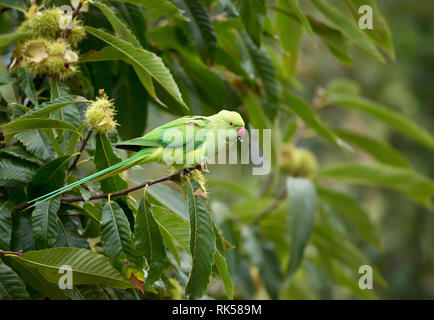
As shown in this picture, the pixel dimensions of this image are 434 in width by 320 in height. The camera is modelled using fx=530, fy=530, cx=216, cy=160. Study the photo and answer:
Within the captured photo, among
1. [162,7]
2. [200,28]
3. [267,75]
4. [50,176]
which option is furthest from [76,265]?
[267,75]

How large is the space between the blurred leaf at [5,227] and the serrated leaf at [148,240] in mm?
359

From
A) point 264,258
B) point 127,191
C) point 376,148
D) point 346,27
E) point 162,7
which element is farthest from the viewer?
point 376,148

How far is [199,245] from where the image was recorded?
1207 millimetres

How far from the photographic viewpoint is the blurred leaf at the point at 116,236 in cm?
127

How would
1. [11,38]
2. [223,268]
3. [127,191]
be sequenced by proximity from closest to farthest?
[127,191] → [223,268] → [11,38]

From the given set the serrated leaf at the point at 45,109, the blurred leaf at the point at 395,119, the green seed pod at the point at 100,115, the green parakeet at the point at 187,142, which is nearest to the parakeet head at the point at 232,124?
the green parakeet at the point at 187,142

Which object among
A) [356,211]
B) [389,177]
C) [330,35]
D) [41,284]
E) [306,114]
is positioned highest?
[330,35]

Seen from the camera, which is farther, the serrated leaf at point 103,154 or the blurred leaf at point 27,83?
the blurred leaf at point 27,83

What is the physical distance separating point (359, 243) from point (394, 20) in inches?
125

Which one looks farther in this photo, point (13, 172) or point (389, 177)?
point (389, 177)

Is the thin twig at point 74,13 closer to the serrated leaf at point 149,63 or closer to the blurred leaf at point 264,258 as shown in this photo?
the serrated leaf at point 149,63

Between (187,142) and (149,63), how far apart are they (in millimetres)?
326

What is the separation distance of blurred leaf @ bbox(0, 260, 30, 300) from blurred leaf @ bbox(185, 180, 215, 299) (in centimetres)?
42

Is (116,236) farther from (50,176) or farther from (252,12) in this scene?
(252,12)
